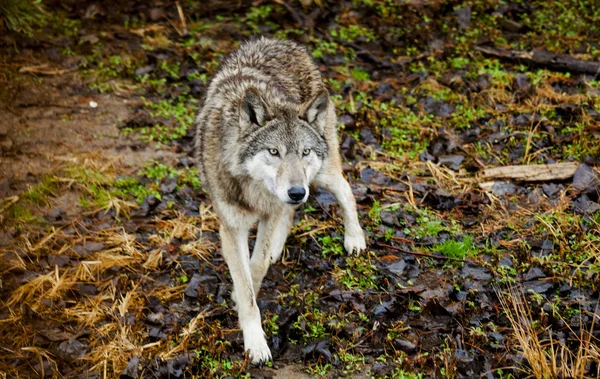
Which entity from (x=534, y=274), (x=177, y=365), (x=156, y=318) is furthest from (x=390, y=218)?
(x=177, y=365)

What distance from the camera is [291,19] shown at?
36.1ft

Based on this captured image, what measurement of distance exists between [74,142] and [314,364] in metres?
4.67

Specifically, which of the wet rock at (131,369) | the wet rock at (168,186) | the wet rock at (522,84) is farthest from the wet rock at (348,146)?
the wet rock at (131,369)

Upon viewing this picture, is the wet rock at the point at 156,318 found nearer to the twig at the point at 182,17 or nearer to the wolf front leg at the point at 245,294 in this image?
the wolf front leg at the point at 245,294

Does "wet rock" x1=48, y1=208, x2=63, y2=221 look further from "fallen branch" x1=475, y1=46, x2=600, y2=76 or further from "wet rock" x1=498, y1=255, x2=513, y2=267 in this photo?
"fallen branch" x1=475, y1=46, x2=600, y2=76

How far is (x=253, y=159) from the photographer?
209 inches

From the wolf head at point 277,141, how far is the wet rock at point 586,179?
338cm

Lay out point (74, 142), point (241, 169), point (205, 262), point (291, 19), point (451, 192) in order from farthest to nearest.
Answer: point (291, 19) → point (74, 142) → point (451, 192) → point (205, 262) → point (241, 169)

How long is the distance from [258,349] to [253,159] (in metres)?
1.55

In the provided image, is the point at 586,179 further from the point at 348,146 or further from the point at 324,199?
the point at 324,199

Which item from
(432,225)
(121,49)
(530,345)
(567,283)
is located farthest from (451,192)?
(121,49)

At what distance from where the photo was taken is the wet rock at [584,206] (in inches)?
263

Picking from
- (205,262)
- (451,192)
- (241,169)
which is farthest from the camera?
(451,192)

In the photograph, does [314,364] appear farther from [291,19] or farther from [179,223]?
[291,19]
